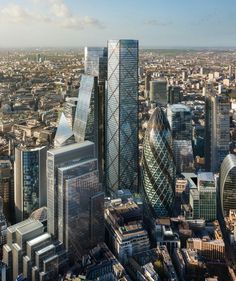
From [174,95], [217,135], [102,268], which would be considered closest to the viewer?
[102,268]

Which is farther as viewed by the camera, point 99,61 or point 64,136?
point 99,61

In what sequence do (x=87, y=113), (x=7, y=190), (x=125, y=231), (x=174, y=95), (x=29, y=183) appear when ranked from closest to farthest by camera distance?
1. (x=125, y=231)
2. (x=29, y=183)
3. (x=7, y=190)
4. (x=87, y=113)
5. (x=174, y=95)

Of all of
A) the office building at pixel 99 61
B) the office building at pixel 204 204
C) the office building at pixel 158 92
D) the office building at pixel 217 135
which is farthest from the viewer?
the office building at pixel 158 92

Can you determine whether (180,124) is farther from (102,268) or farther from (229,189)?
(102,268)

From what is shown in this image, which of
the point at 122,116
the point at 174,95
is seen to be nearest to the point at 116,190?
the point at 122,116

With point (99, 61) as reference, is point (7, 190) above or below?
below

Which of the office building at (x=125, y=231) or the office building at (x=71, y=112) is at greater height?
the office building at (x=71, y=112)

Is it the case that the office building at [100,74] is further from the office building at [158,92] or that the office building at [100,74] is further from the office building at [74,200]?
the office building at [158,92]

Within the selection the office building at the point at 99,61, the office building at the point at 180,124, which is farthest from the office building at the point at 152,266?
the office building at the point at 180,124
